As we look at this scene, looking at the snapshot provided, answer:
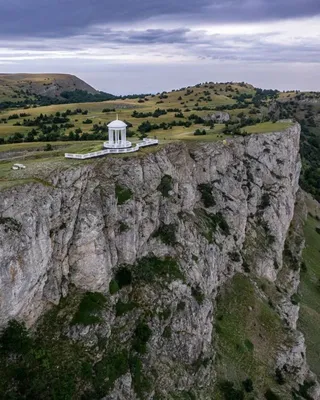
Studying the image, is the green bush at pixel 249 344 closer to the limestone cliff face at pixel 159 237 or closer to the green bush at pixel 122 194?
the limestone cliff face at pixel 159 237

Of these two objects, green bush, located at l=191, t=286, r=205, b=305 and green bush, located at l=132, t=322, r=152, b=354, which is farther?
green bush, located at l=191, t=286, r=205, b=305

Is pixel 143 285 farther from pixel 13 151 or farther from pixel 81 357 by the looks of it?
pixel 13 151

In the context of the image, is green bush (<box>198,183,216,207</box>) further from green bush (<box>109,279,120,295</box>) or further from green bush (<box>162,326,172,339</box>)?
green bush (<box>109,279,120,295</box>)

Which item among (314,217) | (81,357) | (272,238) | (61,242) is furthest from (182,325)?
(314,217)

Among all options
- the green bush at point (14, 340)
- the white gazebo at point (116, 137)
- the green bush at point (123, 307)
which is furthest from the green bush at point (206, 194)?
the green bush at point (14, 340)

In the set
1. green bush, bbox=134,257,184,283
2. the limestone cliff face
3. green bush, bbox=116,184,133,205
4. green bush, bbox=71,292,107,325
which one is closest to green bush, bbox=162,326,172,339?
the limestone cliff face
